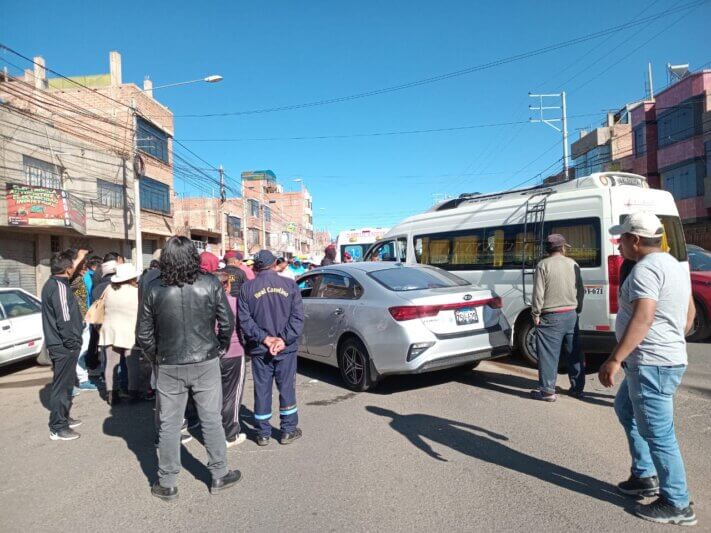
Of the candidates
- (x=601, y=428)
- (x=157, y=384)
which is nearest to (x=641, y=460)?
(x=601, y=428)

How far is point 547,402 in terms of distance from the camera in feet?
17.5

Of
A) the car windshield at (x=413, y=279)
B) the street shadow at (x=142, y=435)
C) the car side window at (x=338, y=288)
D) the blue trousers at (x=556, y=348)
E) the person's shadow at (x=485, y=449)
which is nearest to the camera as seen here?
the person's shadow at (x=485, y=449)

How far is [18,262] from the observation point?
18938mm

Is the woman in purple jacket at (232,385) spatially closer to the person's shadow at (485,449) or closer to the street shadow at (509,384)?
the person's shadow at (485,449)

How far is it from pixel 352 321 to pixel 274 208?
267ft

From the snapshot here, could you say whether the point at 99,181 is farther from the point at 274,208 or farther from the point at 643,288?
the point at 274,208

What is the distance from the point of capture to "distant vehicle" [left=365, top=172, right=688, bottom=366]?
6469 mm

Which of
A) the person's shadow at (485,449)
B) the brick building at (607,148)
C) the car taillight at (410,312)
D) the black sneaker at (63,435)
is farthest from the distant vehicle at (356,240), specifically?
the brick building at (607,148)

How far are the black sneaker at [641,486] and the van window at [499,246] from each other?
383cm

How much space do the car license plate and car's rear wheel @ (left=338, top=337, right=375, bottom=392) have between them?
44.8 inches

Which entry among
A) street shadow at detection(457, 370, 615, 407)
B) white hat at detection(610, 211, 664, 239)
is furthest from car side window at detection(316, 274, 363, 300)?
white hat at detection(610, 211, 664, 239)

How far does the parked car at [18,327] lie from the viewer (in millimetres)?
7875

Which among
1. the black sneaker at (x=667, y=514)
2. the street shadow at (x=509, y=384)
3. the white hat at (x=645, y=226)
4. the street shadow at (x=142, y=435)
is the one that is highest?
the white hat at (x=645, y=226)

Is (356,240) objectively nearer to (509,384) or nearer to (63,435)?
(509,384)
